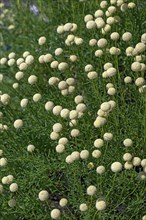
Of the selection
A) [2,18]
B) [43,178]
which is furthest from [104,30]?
[2,18]

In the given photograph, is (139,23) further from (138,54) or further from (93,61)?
(138,54)

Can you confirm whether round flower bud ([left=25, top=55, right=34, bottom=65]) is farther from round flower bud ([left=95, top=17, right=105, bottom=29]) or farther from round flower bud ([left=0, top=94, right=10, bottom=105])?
round flower bud ([left=95, top=17, right=105, bottom=29])

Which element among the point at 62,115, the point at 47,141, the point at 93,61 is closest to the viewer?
the point at 62,115

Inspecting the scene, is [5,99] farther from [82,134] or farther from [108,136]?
[108,136]

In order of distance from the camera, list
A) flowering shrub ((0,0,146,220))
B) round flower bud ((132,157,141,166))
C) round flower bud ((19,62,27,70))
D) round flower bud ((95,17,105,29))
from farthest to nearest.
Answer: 1. round flower bud ((19,62,27,70))
2. round flower bud ((95,17,105,29))
3. flowering shrub ((0,0,146,220))
4. round flower bud ((132,157,141,166))

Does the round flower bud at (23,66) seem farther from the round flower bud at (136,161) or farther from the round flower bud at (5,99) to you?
the round flower bud at (136,161)

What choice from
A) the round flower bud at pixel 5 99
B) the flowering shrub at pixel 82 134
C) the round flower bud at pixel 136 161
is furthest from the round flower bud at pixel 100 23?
the round flower bud at pixel 136 161

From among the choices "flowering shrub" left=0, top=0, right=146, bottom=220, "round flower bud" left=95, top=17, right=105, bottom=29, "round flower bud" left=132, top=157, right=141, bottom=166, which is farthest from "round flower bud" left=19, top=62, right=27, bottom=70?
"round flower bud" left=132, top=157, right=141, bottom=166

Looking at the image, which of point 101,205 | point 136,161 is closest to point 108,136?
point 136,161

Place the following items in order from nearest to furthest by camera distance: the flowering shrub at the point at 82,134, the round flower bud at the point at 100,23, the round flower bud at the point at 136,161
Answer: the round flower bud at the point at 136,161, the flowering shrub at the point at 82,134, the round flower bud at the point at 100,23
